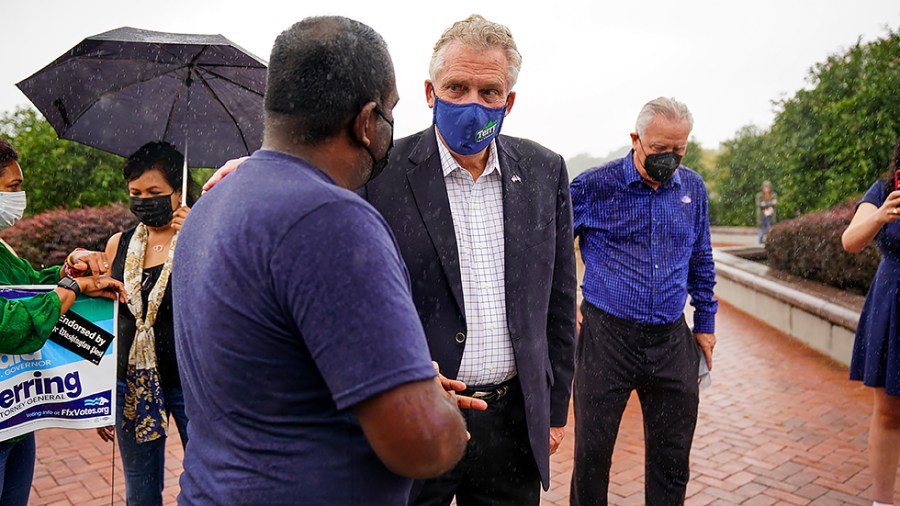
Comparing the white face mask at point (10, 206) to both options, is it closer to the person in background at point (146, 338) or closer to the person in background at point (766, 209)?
the person in background at point (146, 338)

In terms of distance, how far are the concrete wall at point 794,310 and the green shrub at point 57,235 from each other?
7.72 m

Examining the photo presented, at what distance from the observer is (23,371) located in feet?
9.09

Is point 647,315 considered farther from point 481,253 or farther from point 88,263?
point 88,263

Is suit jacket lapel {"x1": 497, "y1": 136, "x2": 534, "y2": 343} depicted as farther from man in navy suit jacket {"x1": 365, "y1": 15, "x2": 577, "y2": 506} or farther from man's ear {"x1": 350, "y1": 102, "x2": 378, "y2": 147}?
man's ear {"x1": 350, "y1": 102, "x2": 378, "y2": 147}

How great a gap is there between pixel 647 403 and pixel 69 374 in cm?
261

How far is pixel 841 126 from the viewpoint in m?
11.3

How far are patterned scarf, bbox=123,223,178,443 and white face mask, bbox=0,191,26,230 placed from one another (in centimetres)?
51

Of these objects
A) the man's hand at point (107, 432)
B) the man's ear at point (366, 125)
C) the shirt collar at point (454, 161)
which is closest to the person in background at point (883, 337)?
the shirt collar at point (454, 161)

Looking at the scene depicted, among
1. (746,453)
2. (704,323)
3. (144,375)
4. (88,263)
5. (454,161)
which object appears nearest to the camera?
(454,161)

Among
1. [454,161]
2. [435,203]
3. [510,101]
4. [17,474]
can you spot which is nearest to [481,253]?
[435,203]

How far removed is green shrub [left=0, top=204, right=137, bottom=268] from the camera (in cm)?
761

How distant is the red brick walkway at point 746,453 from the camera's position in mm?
4211

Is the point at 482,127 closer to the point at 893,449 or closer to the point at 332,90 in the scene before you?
the point at 332,90

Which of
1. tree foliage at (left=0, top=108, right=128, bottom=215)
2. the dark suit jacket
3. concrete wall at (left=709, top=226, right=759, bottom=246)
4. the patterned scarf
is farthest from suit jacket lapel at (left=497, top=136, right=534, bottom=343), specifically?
concrete wall at (left=709, top=226, right=759, bottom=246)
